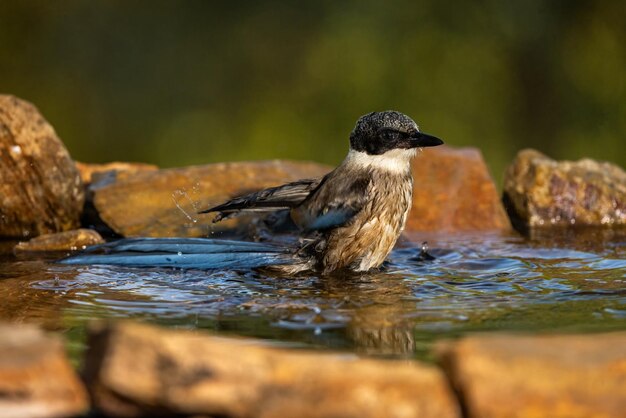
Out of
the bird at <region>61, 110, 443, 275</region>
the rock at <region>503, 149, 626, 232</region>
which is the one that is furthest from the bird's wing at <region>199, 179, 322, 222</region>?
the rock at <region>503, 149, 626, 232</region>

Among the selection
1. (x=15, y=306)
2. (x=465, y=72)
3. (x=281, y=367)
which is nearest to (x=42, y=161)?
(x=15, y=306)

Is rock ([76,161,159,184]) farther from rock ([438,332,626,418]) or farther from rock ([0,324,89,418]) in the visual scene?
rock ([438,332,626,418])

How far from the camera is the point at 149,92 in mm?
10945

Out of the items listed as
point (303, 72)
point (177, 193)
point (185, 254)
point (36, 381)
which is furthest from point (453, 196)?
point (36, 381)

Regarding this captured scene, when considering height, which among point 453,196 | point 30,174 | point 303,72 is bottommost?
point 453,196

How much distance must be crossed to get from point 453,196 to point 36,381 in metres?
4.80

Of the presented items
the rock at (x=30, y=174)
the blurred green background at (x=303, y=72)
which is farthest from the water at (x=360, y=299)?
the blurred green background at (x=303, y=72)

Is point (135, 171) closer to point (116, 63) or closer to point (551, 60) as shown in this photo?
point (116, 63)

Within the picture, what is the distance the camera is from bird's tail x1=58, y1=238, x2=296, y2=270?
5.31 meters

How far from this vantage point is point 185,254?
5.46 m

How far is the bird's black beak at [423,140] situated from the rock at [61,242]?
6.23ft

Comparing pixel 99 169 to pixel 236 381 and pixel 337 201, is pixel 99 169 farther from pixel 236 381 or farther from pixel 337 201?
pixel 236 381

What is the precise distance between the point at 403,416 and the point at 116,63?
8708mm

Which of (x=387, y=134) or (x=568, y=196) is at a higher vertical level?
(x=387, y=134)
